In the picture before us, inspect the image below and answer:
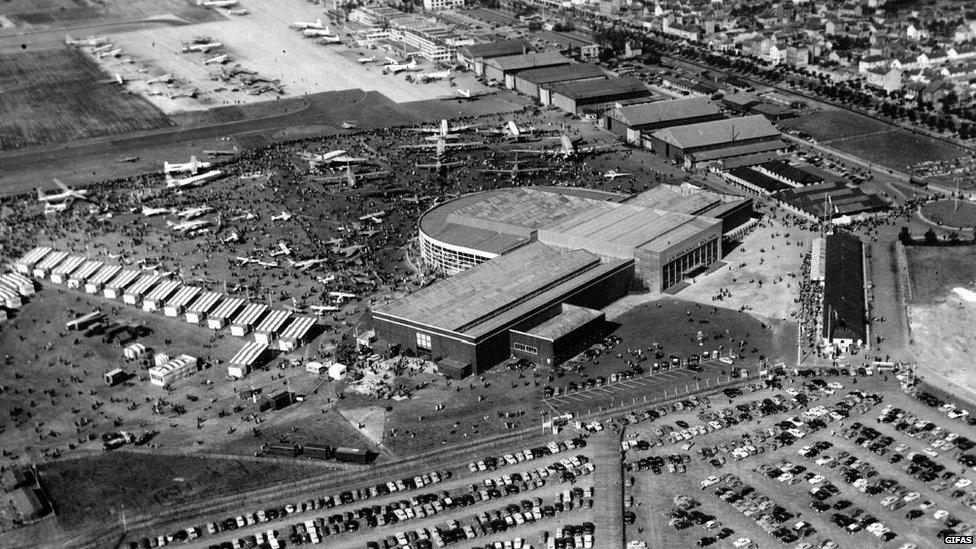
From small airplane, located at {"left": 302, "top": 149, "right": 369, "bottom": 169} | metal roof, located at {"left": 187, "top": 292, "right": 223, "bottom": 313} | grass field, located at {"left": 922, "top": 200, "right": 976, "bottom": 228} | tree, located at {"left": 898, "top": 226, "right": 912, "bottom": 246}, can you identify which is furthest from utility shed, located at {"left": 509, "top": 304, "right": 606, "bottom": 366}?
small airplane, located at {"left": 302, "top": 149, "right": 369, "bottom": 169}

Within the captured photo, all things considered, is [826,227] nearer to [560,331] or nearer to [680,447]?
[560,331]

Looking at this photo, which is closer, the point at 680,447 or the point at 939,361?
the point at 680,447

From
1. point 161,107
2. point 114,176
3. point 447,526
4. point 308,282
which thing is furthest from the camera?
point 161,107

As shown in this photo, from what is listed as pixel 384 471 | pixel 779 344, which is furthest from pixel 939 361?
pixel 384 471

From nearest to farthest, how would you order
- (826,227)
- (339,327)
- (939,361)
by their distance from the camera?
(939,361)
(339,327)
(826,227)

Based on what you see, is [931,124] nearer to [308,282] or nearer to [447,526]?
[308,282]

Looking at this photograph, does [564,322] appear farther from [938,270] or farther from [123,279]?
[123,279]

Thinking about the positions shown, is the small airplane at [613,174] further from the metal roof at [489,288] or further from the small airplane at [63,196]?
the small airplane at [63,196]

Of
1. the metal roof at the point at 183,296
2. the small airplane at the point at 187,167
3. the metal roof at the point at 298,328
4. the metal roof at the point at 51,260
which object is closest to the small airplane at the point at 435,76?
the small airplane at the point at 187,167
